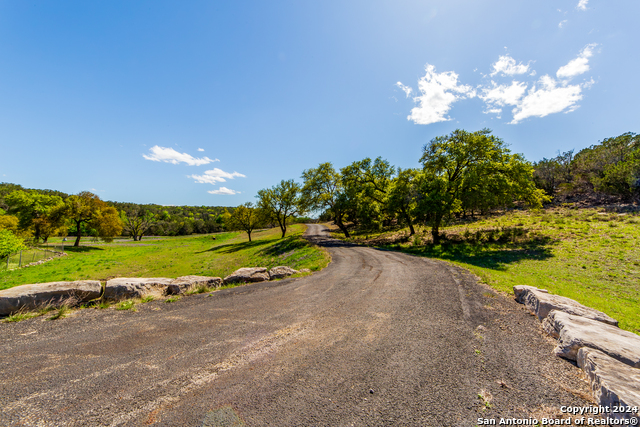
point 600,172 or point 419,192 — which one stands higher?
point 600,172

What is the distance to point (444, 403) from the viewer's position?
375 cm

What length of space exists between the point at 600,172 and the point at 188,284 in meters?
92.8

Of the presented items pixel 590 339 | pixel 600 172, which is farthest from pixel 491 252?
pixel 600 172

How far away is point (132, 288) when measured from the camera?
9.48m

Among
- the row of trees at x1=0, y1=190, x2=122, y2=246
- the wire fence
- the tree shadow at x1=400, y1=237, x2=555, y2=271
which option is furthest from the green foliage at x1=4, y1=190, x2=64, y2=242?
the tree shadow at x1=400, y1=237, x2=555, y2=271

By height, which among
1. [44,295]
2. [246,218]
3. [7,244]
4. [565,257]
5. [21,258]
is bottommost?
[21,258]

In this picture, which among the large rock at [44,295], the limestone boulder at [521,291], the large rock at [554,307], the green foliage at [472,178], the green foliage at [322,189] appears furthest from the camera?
the green foliage at [322,189]

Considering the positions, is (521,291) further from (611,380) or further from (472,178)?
(472,178)

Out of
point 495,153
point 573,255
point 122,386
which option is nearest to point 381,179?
point 495,153

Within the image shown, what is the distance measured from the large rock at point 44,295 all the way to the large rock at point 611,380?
14409 mm

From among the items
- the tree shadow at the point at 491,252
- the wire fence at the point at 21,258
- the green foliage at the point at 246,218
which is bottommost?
the wire fence at the point at 21,258

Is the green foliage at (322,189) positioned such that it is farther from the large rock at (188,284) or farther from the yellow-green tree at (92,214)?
the yellow-green tree at (92,214)

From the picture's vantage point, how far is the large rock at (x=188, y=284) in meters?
10.4

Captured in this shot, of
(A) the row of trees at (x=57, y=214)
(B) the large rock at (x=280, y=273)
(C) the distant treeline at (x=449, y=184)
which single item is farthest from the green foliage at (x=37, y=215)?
(B) the large rock at (x=280, y=273)
